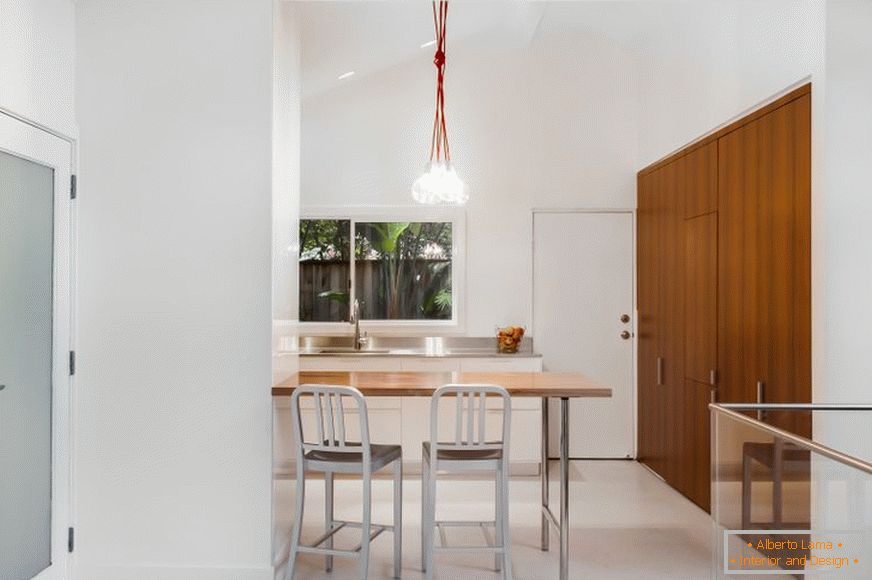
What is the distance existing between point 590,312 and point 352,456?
3264 millimetres

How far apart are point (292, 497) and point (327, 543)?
1.06ft

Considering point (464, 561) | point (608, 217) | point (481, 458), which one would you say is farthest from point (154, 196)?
point (608, 217)

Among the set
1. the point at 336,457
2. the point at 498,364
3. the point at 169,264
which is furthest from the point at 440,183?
the point at 498,364

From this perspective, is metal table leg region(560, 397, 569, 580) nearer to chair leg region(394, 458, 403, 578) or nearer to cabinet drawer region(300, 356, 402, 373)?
chair leg region(394, 458, 403, 578)

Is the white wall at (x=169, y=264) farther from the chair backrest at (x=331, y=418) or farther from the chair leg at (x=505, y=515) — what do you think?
the chair leg at (x=505, y=515)

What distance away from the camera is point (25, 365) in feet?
10.3

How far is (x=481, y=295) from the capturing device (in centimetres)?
621

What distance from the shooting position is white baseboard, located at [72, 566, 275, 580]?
11.4ft

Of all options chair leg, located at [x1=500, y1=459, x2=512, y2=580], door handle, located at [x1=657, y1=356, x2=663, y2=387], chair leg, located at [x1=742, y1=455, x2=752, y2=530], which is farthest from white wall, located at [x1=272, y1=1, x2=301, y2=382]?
door handle, located at [x1=657, y1=356, x2=663, y2=387]

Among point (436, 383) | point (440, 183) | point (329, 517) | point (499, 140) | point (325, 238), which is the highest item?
point (499, 140)

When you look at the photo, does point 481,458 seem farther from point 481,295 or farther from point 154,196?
point 481,295

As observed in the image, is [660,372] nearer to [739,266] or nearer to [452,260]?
[739,266]

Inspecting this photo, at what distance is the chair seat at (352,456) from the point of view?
3389 millimetres

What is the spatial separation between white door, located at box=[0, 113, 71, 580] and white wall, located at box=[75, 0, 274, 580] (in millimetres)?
123
